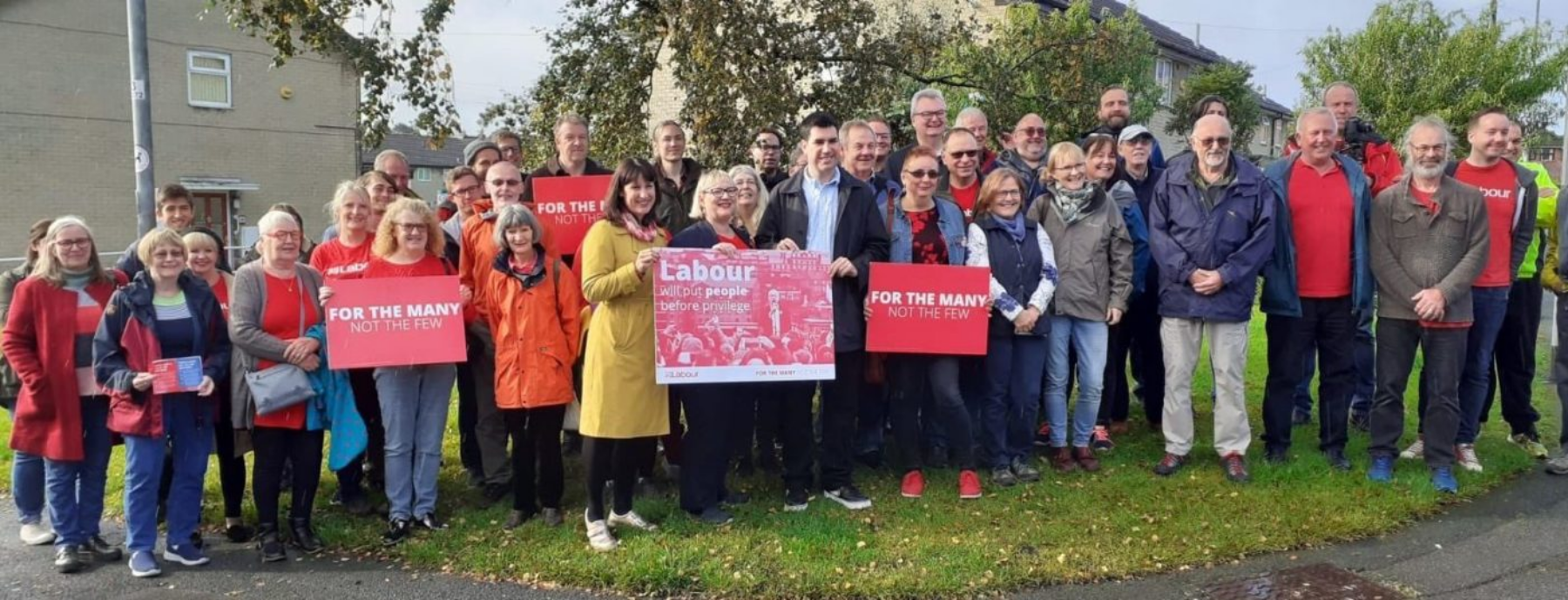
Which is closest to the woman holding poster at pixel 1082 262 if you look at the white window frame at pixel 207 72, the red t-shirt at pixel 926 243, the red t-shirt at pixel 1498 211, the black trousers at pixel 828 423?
the red t-shirt at pixel 926 243

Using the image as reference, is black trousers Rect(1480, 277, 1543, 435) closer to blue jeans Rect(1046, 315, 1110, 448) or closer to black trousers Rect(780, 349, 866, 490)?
blue jeans Rect(1046, 315, 1110, 448)

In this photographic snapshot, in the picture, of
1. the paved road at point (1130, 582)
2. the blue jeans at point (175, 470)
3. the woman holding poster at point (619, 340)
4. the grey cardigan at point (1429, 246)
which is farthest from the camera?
the grey cardigan at point (1429, 246)

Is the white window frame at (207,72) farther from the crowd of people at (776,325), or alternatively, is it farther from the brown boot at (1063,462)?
the brown boot at (1063,462)

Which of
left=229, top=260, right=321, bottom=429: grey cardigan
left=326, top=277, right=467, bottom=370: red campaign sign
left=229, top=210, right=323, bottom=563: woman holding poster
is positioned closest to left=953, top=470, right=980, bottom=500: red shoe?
left=326, top=277, right=467, bottom=370: red campaign sign

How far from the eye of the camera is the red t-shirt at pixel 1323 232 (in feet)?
21.9

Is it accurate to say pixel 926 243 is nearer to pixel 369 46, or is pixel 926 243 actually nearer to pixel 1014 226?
pixel 1014 226

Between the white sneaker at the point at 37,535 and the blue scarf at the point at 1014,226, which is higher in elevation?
the blue scarf at the point at 1014,226

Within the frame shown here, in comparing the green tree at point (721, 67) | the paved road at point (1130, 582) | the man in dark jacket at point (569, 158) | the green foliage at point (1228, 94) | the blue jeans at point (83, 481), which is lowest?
the paved road at point (1130, 582)

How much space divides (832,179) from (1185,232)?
7.73 ft

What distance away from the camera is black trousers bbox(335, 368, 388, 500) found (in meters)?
6.47

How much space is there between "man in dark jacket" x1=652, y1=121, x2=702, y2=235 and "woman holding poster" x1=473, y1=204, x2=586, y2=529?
1082 mm

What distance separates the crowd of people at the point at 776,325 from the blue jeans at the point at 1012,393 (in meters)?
0.02

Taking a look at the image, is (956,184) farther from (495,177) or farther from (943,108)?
(495,177)

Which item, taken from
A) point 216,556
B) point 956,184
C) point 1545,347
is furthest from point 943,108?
point 1545,347
